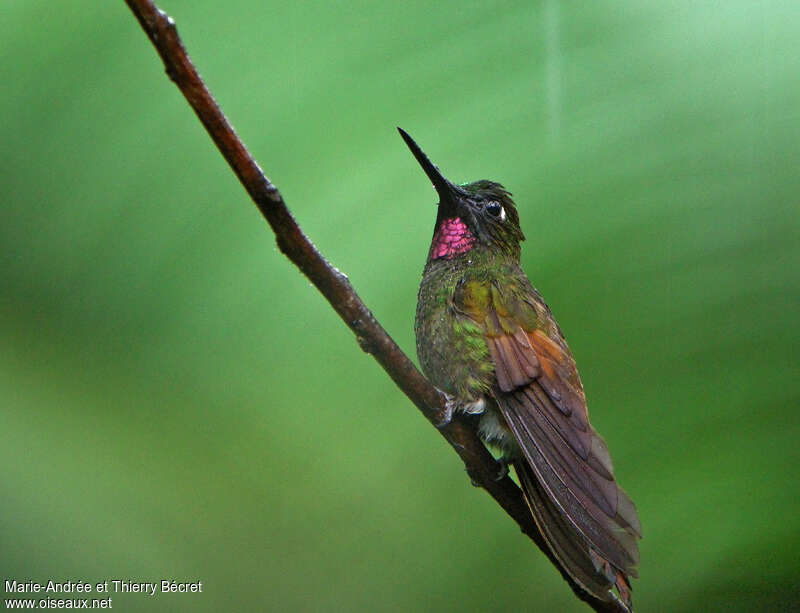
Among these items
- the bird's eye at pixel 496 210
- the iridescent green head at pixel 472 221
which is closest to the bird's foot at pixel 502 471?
the iridescent green head at pixel 472 221

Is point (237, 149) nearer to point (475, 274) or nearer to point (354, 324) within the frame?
point (354, 324)

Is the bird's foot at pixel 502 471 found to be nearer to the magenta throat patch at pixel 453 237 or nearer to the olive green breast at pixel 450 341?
the olive green breast at pixel 450 341

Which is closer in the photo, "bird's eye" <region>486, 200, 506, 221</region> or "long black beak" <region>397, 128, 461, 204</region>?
"long black beak" <region>397, 128, 461, 204</region>

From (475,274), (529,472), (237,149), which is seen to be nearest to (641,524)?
(529,472)

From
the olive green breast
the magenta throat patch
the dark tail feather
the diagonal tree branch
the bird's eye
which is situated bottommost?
the dark tail feather

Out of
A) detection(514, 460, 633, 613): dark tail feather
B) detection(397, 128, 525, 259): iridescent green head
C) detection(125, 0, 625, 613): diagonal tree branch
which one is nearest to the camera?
detection(125, 0, 625, 613): diagonal tree branch

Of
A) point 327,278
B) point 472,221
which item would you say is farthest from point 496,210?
point 327,278

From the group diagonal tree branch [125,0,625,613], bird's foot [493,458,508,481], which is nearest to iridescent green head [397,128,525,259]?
bird's foot [493,458,508,481]

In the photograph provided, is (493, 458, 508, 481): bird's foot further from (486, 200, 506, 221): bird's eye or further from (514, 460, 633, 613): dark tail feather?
(486, 200, 506, 221): bird's eye
